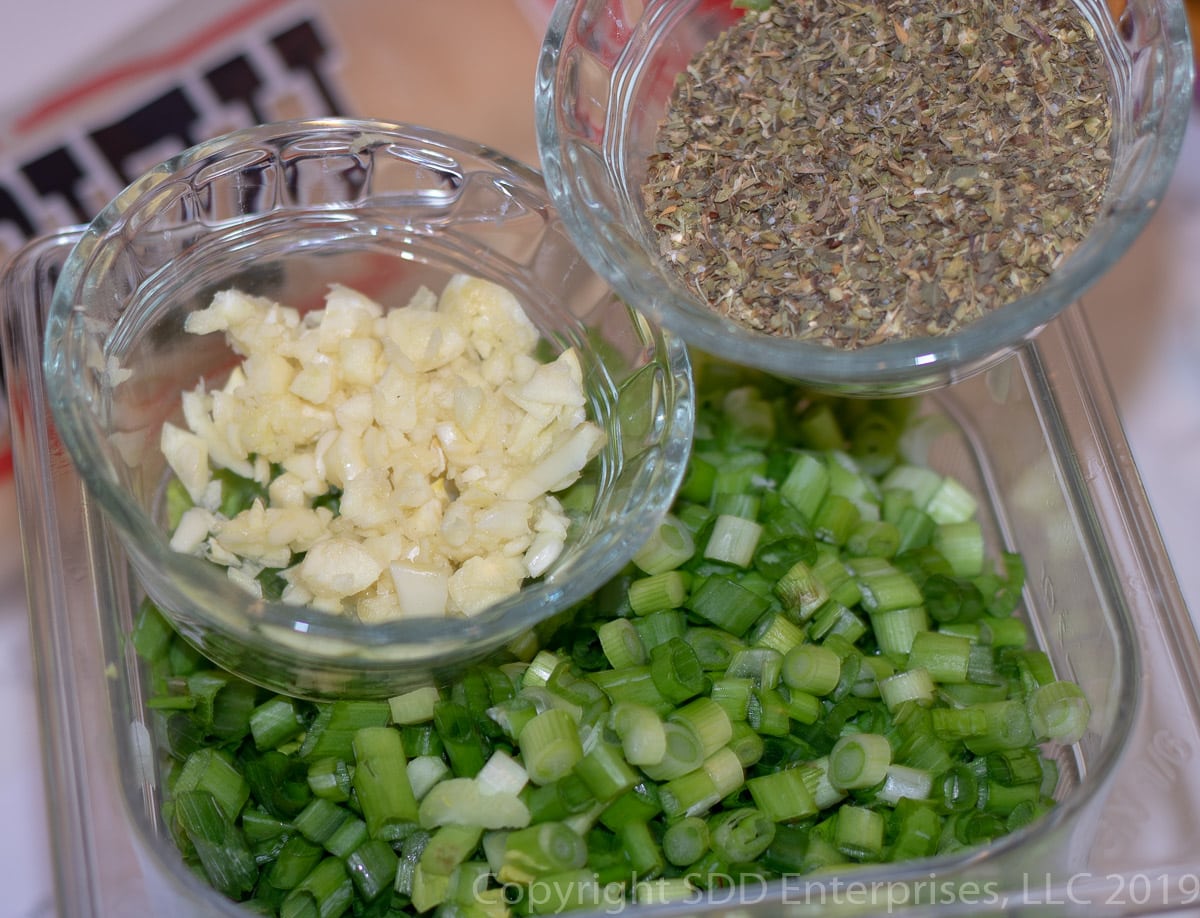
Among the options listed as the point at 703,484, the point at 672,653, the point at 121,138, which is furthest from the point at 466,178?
the point at 121,138

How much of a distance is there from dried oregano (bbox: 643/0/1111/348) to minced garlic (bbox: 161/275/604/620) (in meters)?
0.21

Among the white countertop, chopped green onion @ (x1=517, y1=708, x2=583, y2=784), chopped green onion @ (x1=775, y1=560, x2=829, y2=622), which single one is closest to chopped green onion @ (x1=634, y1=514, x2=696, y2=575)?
chopped green onion @ (x1=775, y1=560, x2=829, y2=622)

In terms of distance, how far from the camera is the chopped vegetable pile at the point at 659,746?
3.61 feet

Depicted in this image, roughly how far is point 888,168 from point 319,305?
24.8 inches

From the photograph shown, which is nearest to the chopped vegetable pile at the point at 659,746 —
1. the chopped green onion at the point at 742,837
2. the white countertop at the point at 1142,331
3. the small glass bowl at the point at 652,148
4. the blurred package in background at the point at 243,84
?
the chopped green onion at the point at 742,837

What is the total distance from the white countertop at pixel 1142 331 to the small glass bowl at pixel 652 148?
0.53 m

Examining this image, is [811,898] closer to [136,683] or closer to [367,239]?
[136,683]

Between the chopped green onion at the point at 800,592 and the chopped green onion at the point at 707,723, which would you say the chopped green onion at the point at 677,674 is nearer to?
the chopped green onion at the point at 707,723

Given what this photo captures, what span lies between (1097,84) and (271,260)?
2.83 ft

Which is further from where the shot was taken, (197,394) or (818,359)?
(197,394)

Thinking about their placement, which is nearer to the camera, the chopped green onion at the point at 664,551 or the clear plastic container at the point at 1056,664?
the clear plastic container at the point at 1056,664

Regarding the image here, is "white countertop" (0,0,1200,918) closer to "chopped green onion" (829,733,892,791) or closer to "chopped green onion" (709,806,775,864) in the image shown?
"chopped green onion" (829,733,892,791)

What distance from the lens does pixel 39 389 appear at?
1260mm

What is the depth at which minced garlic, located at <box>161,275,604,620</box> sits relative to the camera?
1.14 m
